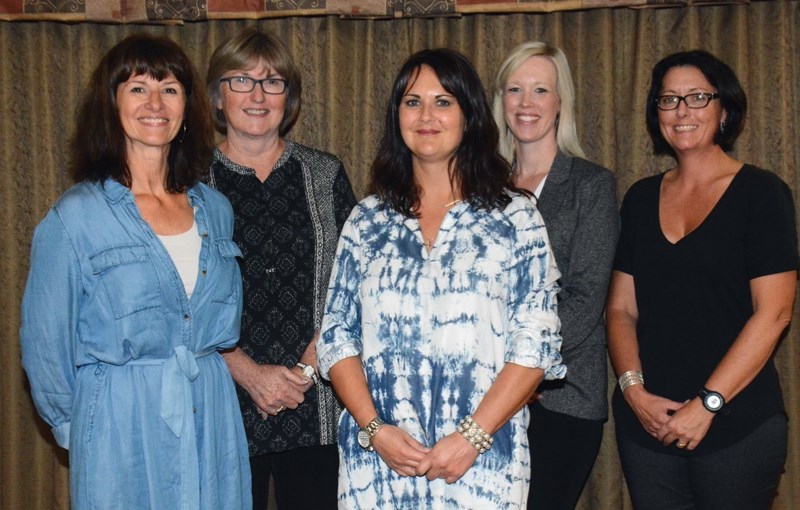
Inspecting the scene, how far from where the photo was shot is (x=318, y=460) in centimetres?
255

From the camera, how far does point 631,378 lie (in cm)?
246

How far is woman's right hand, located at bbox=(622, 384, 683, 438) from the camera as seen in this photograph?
7.72 ft

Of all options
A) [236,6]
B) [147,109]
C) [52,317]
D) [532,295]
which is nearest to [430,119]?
[532,295]

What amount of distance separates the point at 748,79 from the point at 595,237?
1.18 metres

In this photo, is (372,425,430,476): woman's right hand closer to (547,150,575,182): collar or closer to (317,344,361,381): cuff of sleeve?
(317,344,361,381): cuff of sleeve

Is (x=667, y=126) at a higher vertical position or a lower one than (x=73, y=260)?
higher

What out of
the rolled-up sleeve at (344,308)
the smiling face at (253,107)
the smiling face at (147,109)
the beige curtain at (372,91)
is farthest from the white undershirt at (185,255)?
the beige curtain at (372,91)

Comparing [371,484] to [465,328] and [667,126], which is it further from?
[667,126]

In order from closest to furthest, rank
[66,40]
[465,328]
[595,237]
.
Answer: [465,328]
[595,237]
[66,40]

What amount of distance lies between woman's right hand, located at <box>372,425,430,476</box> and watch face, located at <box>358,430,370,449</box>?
0.03 metres

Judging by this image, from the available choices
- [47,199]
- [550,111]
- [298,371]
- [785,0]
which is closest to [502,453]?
[298,371]

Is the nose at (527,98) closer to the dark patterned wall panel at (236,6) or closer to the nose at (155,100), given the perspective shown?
the nose at (155,100)

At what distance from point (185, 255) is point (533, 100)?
116 cm

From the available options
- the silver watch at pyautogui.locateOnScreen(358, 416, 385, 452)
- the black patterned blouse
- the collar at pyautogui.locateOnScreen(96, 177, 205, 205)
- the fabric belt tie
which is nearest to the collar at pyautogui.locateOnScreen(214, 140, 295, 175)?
the black patterned blouse
